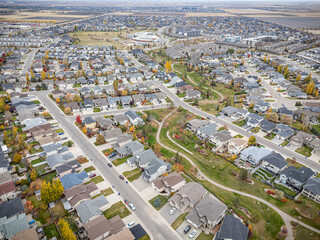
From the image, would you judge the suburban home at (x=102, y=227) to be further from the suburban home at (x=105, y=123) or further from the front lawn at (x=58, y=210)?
the suburban home at (x=105, y=123)

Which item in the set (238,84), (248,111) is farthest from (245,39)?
(248,111)

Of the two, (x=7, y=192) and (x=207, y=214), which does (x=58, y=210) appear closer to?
(x=7, y=192)

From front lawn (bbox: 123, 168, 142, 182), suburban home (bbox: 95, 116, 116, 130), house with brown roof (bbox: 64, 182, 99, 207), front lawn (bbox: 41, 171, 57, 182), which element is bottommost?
front lawn (bbox: 123, 168, 142, 182)

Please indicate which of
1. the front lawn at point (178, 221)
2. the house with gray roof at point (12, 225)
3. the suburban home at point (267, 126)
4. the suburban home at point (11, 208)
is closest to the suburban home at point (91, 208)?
the house with gray roof at point (12, 225)

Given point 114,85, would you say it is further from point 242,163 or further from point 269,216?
point 269,216

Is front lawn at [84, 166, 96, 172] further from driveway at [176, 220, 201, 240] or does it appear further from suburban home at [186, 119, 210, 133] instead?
suburban home at [186, 119, 210, 133]

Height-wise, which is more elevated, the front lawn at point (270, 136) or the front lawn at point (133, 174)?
the front lawn at point (133, 174)

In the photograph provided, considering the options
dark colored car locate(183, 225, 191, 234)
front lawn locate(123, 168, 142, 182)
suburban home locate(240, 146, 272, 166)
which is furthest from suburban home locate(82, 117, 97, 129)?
suburban home locate(240, 146, 272, 166)
